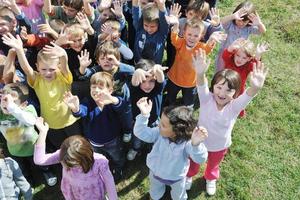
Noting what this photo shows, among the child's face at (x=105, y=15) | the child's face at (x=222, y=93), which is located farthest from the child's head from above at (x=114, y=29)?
the child's face at (x=222, y=93)

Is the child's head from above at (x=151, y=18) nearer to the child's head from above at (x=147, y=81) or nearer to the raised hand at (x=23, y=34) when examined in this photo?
the child's head from above at (x=147, y=81)

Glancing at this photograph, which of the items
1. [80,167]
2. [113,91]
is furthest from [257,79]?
[80,167]

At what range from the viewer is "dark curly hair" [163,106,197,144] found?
4.17 meters

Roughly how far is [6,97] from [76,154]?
115cm

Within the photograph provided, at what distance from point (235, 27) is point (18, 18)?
3154mm

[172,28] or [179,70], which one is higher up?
[172,28]

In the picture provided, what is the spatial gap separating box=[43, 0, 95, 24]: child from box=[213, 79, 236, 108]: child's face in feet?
7.74

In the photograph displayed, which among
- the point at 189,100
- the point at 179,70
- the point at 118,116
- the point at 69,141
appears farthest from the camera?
the point at 189,100

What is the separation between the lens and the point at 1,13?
554 centimetres

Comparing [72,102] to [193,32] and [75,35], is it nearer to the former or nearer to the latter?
[75,35]

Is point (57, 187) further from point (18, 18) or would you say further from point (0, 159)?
point (18, 18)

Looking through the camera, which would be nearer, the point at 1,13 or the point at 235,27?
the point at 1,13

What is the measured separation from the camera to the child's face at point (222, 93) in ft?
→ 15.1

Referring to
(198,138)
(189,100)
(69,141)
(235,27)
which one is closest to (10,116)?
(69,141)
